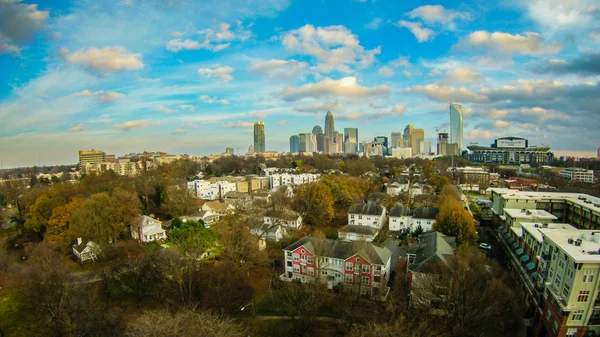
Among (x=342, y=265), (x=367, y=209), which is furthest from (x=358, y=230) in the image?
(x=342, y=265)

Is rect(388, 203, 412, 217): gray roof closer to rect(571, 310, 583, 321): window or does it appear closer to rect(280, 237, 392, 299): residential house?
rect(280, 237, 392, 299): residential house

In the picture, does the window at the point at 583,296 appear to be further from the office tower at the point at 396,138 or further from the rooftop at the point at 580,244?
the office tower at the point at 396,138

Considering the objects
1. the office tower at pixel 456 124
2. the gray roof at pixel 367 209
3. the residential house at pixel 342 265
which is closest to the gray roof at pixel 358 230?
the gray roof at pixel 367 209

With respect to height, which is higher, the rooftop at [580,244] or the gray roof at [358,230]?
the rooftop at [580,244]

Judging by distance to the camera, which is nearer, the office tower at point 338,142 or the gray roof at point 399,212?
the gray roof at point 399,212

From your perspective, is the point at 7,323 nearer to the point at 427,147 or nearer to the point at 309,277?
the point at 309,277

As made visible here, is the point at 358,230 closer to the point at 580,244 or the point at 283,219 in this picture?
the point at 283,219

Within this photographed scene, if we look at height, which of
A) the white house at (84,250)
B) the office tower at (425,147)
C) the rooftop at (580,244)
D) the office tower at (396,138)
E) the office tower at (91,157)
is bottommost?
the white house at (84,250)

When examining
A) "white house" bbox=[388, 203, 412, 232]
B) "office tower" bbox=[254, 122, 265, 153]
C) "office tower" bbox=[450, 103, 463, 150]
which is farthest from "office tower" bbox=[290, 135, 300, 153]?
"white house" bbox=[388, 203, 412, 232]
